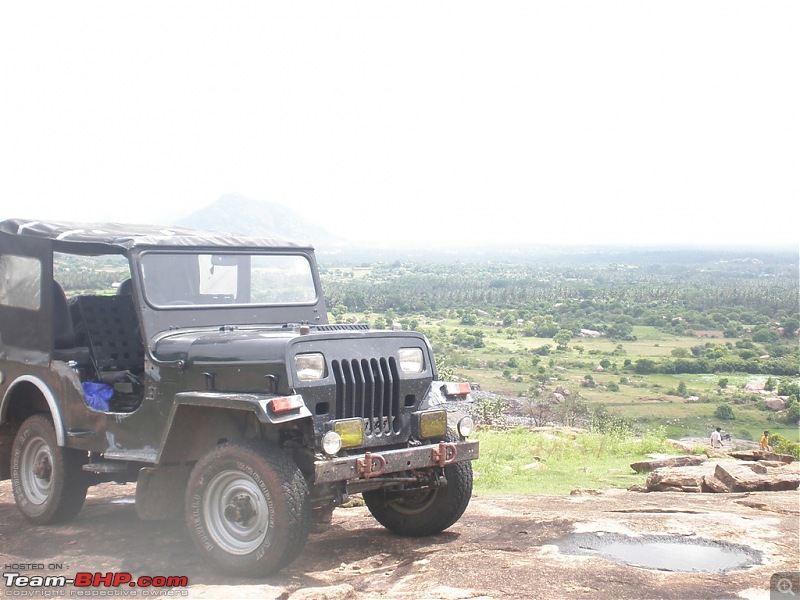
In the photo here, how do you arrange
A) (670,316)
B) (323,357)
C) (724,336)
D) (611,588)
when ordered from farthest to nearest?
(670,316)
(724,336)
(323,357)
(611,588)

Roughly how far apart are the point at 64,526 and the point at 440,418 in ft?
11.3

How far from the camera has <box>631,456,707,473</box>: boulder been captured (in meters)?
13.7

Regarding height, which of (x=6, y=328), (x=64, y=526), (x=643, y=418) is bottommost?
(x=643, y=418)

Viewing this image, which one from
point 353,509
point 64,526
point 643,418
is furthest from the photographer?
point 643,418

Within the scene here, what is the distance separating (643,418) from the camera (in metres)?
62.6

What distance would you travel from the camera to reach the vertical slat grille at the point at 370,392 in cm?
730

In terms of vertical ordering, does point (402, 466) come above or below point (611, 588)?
above

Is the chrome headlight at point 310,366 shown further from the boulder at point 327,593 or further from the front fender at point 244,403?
the boulder at point 327,593

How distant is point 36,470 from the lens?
8.95m

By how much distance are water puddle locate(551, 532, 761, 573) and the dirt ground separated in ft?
0.36

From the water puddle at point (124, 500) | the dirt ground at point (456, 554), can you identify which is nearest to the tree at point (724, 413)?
the dirt ground at point (456, 554)

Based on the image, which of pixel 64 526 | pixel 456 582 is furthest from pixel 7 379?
pixel 456 582

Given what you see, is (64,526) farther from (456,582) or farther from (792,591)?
(792,591)

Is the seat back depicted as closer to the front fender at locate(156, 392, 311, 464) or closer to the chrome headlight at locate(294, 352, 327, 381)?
the front fender at locate(156, 392, 311, 464)
